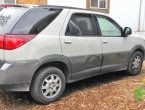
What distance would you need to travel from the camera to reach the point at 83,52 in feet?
21.2

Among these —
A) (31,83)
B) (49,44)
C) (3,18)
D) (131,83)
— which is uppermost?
(3,18)

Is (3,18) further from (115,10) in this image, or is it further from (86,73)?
(115,10)

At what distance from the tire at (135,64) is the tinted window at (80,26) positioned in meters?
1.57

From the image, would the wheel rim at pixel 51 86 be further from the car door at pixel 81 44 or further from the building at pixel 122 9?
the building at pixel 122 9

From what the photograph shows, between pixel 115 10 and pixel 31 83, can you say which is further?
pixel 115 10

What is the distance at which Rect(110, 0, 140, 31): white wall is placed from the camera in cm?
1698

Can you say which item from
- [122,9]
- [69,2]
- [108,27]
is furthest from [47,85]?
[122,9]

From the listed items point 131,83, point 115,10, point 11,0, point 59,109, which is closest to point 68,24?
point 59,109

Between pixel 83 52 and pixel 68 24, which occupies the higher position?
pixel 68 24

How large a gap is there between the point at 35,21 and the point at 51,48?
1.71ft

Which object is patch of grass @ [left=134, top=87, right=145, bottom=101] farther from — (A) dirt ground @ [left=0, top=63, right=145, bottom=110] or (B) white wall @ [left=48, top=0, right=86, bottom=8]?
(B) white wall @ [left=48, top=0, right=86, bottom=8]

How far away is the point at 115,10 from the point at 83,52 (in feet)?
35.8

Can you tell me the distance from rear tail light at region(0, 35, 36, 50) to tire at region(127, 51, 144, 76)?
10.4 feet

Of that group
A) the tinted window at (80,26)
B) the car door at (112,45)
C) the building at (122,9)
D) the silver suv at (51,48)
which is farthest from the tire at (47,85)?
the building at (122,9)
